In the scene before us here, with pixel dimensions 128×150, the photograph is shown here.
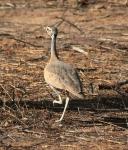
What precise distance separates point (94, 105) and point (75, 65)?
105 inches

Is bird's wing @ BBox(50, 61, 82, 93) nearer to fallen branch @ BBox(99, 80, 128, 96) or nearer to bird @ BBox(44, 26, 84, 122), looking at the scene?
bird @ BBox(44, 26, 84, 122)

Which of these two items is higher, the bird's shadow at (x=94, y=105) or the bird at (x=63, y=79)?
the bird at (x=63, y=79)

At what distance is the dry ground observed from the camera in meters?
8.05

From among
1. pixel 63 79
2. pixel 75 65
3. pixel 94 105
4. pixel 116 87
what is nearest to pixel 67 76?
pixel 63 79

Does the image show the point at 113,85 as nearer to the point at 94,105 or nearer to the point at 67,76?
the point at 94,105

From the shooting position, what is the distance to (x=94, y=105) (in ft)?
31.0

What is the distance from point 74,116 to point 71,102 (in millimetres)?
748

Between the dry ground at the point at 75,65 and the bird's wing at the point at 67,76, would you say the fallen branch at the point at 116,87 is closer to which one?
the dry ground at the point at 75,65

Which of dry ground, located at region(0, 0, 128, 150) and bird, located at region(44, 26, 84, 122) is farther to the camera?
bird, located at region(44, 26, 84, 122)

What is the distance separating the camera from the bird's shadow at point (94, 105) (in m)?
9.08

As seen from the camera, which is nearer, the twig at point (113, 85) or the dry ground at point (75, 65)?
the dry ground at point (75, 65)

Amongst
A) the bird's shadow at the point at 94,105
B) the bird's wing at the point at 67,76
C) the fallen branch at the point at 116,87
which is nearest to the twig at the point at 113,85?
the fallen branch at the point at 116,87

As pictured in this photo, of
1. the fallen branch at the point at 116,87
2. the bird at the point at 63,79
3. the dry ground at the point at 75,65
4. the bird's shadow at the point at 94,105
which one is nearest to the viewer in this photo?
the dry ground at the point at 75,65

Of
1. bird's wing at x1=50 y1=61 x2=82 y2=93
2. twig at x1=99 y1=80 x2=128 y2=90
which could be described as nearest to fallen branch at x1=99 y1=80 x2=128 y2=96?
twig at x1=99 y1=80 x2=128 y2=90
